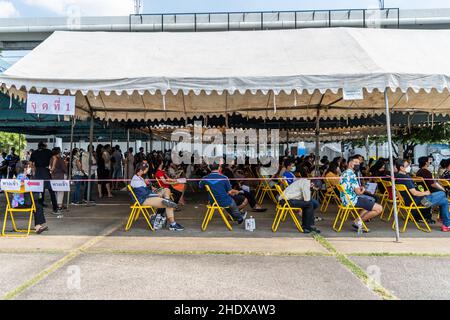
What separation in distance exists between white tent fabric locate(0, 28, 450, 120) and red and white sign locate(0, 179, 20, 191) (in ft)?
5.18

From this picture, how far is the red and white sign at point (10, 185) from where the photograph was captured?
20.9 ft

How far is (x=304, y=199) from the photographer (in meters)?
6.68

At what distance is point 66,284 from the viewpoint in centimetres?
410

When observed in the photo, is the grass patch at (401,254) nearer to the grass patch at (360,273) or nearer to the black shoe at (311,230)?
the grass patch at (360,273)

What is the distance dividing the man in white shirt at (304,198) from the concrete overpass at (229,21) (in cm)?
1798

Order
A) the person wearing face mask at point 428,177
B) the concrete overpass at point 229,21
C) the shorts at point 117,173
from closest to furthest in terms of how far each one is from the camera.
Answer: the person wearing face mask at point 428,177 < the shorts at point 117,173 < the concrete overpass at point 229,21

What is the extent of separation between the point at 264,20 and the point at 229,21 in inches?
81.2

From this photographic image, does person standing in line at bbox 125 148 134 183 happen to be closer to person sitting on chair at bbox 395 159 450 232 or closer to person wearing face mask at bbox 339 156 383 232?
person wearing face mask at bbox 339 156 383 232

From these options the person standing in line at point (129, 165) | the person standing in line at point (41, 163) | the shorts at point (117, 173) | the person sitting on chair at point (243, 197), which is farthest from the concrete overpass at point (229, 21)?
the person standing in line at point (41, 163)

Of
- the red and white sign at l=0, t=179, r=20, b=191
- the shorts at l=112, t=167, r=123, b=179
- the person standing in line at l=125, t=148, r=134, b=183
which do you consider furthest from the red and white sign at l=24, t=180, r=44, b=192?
the person standing in line at l=125, t=148, r=134, b=183

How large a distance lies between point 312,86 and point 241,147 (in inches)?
509

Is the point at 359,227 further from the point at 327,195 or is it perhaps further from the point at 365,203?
the point at 327,195

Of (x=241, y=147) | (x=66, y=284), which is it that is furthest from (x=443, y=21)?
(x=66, y=284)
